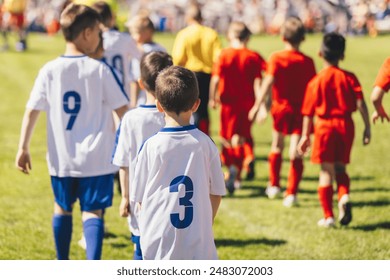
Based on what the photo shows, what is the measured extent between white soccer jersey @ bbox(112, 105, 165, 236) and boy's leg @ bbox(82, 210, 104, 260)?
0.80 metres

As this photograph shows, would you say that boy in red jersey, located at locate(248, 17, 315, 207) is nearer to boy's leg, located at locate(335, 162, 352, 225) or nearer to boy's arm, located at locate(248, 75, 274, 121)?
boy's arm, located at locate(248, 75, 274, 121)

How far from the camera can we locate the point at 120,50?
8.05 m

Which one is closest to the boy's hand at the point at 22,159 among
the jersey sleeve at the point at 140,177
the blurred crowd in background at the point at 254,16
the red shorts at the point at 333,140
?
the jersey sleeve at the point at 140,177

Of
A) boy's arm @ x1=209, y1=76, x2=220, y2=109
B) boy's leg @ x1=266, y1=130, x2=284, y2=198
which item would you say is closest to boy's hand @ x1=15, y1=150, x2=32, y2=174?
boy's leg @ x1=266, y1=130, x2=284, y2=198

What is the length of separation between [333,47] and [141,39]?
233 centimetres

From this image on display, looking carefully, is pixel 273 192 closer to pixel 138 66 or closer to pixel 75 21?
pixel 138 66

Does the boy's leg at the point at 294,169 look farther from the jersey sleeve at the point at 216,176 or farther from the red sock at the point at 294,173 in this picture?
the jersey sleeve at the point at 216,176

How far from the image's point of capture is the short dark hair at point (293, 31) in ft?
27.8

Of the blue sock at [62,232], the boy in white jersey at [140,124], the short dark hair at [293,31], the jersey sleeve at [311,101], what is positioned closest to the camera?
the boy in white jersey at [140,124]

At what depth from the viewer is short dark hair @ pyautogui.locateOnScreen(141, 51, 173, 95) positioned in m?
5.14

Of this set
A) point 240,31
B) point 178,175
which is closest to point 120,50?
point 240,31

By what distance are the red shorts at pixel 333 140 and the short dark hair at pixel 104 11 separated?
91.4 inches

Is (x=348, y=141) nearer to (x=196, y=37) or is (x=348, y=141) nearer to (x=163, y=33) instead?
(x=196, y=37)

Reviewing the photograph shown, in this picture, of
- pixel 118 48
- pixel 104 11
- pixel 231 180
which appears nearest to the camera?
pixel 104 11
